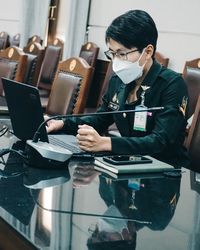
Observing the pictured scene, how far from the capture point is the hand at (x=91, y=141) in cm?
140

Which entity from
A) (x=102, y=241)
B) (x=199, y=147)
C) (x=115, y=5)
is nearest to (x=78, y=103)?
(x=199, y=147)

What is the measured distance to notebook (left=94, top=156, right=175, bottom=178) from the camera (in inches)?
51.0

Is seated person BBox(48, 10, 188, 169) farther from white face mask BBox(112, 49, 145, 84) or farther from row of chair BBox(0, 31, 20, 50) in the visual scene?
row of chair BBox(0, 31, 20, 50)

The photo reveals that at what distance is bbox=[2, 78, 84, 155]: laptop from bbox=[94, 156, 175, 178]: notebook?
0.12 metres

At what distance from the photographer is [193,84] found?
8.57 ft

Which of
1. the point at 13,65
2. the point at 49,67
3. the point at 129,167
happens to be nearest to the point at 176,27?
the point at 49,67

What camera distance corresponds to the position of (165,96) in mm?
1667

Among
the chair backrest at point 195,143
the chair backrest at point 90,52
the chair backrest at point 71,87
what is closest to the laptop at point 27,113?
the chair backrest at point 195,143

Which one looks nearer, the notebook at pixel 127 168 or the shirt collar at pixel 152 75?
the notebook at pixel 127 168

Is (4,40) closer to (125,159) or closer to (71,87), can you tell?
(71,87)

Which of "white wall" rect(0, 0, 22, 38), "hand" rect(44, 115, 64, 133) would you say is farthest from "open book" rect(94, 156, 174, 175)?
"white wall" rect(0, 0, 22, 38)

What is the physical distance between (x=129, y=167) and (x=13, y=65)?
180cm

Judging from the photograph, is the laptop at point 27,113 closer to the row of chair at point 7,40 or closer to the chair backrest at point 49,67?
the chair backrest at point 49,67

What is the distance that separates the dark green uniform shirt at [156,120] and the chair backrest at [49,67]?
2241 millimetres
